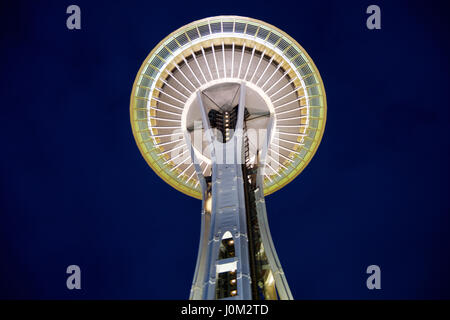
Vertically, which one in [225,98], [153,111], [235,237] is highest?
[225,98]

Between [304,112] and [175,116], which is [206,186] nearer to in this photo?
[175,116]

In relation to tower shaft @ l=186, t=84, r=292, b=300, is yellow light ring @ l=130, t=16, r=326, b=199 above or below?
above

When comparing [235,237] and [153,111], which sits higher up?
[153,111]

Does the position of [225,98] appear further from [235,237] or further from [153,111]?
[235,237]

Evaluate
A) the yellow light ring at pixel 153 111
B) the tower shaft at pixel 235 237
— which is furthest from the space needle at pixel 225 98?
the tower shaft at pixel 235 237

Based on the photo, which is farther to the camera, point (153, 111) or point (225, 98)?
point (153, 111)

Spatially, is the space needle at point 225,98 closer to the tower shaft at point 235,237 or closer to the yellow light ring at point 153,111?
the yellow light ring at point 153,111

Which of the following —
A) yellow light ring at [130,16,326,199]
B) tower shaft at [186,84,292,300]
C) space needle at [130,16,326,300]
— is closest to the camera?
tower shaft at [186,84,292,300]

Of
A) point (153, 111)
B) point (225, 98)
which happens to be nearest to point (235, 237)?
point (225, 98)

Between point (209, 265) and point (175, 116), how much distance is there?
538 inches

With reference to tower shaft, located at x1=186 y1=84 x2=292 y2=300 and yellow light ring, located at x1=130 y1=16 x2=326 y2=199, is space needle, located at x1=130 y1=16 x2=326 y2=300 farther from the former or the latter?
tower shaft, located at x1=186 y1=84 x2=292 y2=300

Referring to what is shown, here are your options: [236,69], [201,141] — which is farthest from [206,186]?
[236,69]

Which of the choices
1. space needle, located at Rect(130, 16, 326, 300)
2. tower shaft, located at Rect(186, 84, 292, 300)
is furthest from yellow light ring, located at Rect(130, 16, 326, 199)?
tower shaft, located at Rect(186, 84, 292, 300)
